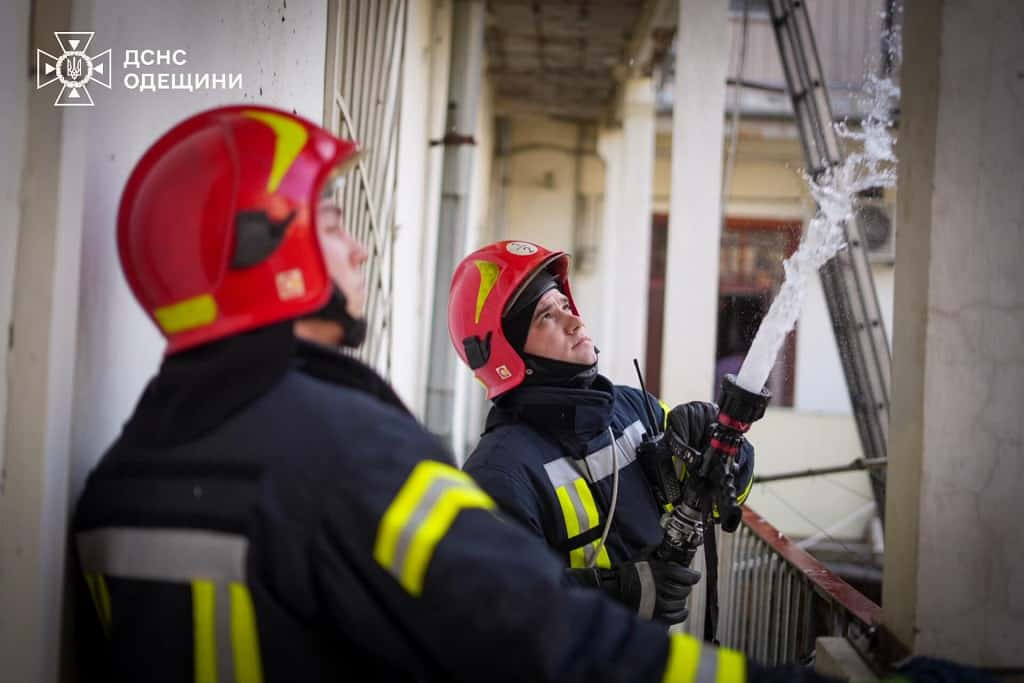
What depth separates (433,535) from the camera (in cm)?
124

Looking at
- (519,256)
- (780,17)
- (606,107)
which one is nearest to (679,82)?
(780,17)

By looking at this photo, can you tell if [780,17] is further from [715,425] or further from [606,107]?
[606,107]

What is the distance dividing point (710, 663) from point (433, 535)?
1.55 ft

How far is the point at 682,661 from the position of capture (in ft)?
4.22

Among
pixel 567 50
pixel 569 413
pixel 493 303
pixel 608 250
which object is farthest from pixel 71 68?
pixel 608 250

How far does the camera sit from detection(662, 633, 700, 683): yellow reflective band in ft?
4.18

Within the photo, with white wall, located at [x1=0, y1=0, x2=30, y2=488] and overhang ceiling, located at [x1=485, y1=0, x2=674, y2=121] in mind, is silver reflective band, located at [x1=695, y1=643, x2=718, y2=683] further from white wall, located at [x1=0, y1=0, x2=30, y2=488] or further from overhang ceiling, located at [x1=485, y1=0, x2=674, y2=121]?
overhang ceiling, located at [x1=485, y1=0, x2=674, y2=121]

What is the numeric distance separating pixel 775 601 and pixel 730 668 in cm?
227

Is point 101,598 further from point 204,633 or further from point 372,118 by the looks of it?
point 372,118

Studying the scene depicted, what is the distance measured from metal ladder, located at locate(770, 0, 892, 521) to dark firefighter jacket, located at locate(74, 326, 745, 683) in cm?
348

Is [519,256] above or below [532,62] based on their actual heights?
below

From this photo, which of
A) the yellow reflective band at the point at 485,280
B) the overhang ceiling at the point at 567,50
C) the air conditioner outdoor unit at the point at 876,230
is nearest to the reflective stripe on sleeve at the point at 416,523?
the yellow reflective band at the point at 485,280

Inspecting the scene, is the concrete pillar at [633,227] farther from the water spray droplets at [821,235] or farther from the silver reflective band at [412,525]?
the silver reflective band at [412,525]

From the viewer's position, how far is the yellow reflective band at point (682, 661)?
50.2 inches
